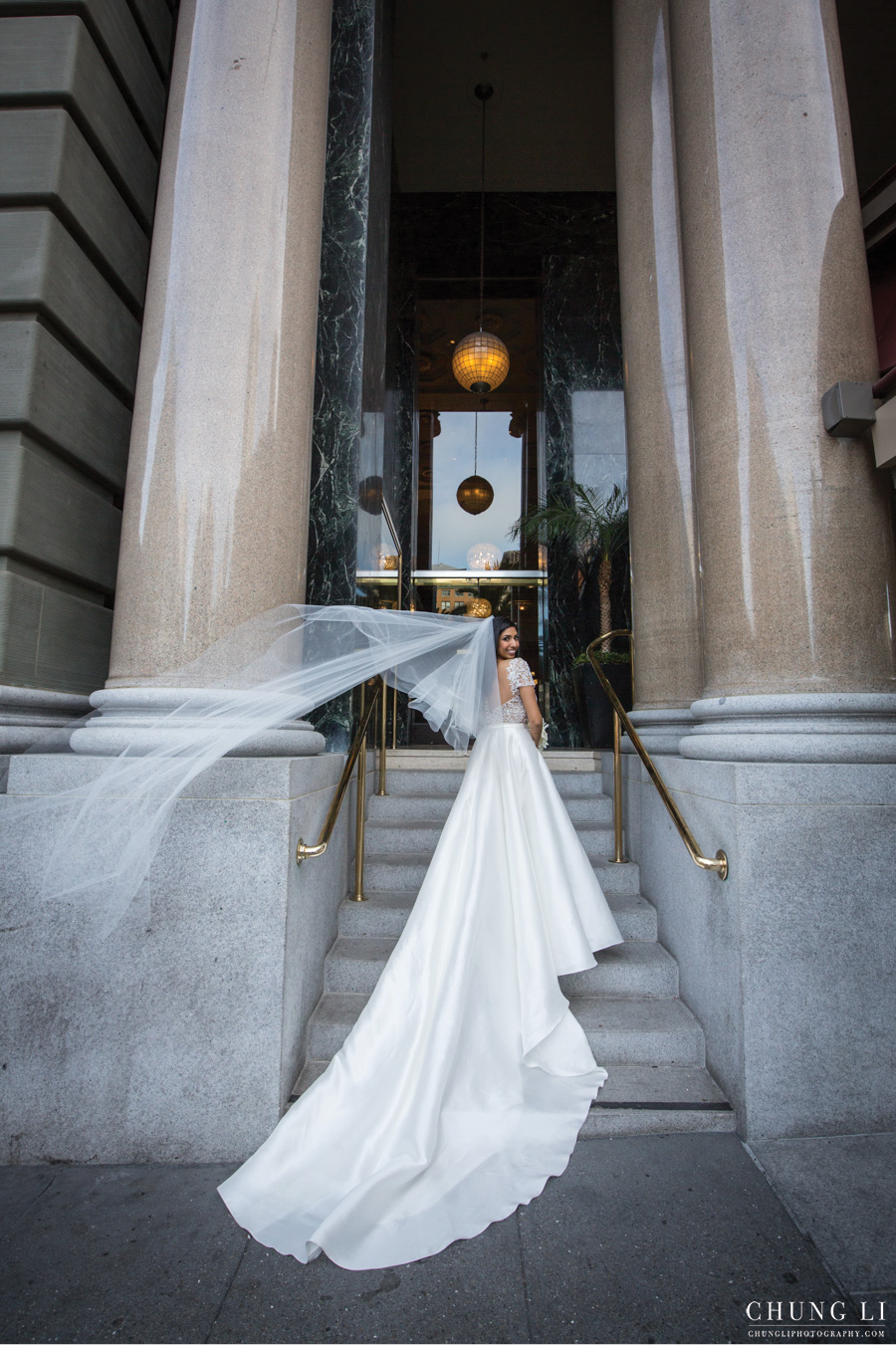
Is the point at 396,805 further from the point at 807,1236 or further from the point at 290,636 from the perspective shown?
the point at 807,1236

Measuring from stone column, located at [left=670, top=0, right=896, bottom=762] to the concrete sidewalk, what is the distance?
1632 mm

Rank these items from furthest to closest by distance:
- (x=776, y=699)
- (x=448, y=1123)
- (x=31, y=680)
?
(x=31, y=680) → (x=776, y=699) → (x=448, y=1123)

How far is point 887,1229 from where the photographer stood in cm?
213

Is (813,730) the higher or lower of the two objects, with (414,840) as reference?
higher

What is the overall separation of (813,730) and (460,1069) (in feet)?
6.86

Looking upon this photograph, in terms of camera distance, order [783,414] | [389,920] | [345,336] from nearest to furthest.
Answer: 1. [783,414]
2. [389,920]
3. [345,336]

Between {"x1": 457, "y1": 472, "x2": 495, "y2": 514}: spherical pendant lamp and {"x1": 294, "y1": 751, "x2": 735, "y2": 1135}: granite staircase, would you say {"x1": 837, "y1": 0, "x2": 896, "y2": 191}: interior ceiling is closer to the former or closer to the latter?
{"x1": 457, "y1": 472, "x2": 495, "y2": 514}: spherical pendant lamp

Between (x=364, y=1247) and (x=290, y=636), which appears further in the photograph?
(x=290, y=636)

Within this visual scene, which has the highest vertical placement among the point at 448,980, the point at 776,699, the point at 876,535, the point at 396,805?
the point at 876,535

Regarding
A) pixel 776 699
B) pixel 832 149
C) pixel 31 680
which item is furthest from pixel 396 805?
pixel 832 149

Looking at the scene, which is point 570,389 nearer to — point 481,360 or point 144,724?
point 481,360

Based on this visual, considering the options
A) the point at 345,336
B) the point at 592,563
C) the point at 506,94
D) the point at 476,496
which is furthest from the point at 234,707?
the point at 506,94

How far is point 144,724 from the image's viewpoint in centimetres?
299

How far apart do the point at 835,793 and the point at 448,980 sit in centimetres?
181
